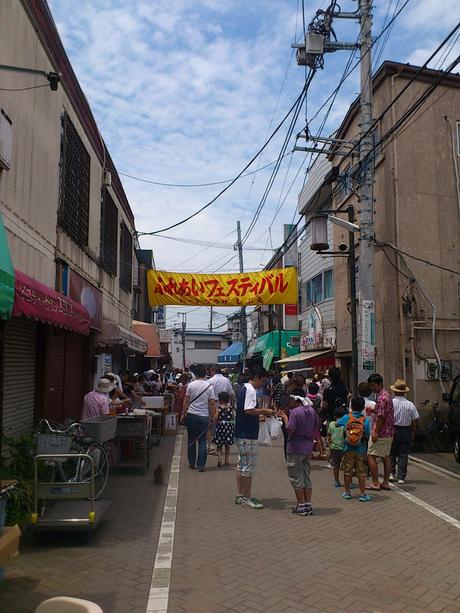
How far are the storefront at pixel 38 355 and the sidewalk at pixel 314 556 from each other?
298 centimetres

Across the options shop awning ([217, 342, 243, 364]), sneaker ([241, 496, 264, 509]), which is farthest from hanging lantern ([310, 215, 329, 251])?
shop awning ([217, 342, 243, 364])

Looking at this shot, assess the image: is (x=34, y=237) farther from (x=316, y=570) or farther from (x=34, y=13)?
(x=316, y=570)

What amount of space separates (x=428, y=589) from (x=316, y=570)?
3.16ft

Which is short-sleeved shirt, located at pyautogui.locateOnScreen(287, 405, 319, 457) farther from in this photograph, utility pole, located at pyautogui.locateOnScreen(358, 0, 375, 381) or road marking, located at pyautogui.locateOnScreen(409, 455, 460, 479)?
utility pole, located at pyautogui.locateOnScreen(358, 0, 375, 381)

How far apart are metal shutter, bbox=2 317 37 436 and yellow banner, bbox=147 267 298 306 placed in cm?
703

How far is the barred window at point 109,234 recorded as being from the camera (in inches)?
618

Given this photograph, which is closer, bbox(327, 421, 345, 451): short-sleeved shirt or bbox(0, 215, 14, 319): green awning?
bbox(0, 215, 14, 319): green awning

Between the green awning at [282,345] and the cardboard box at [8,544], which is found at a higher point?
the green awning at [282,345]

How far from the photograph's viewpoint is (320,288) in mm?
22531

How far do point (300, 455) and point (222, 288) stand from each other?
395 inches

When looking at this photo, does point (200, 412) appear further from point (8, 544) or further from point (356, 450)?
point (8, 544)

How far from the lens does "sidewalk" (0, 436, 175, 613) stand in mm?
4461

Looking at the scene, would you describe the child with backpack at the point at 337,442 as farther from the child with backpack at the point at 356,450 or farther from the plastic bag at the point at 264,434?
the plastic bag at the point at 264,434

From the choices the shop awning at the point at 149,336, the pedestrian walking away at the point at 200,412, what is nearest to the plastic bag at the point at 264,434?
the pedestrian walking away at the point at 200,412
